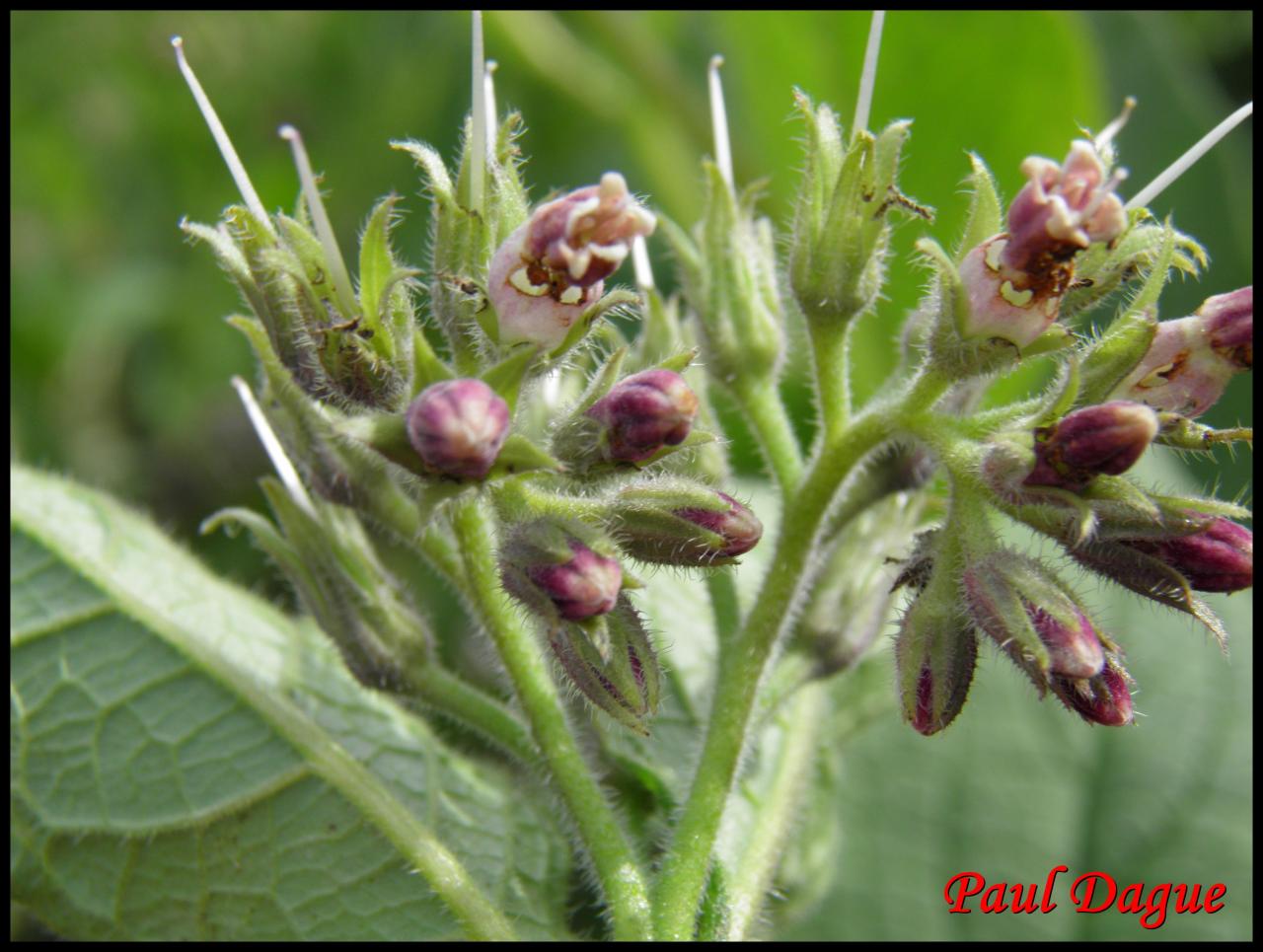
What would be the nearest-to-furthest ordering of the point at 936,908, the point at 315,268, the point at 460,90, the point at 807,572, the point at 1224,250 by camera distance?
the point at 315,268
the point at 807,572
the point at 936,908
the point at 1224,250
the point at 460,90

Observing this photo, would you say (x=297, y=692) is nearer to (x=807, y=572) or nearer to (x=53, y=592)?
(x=53, y=592)

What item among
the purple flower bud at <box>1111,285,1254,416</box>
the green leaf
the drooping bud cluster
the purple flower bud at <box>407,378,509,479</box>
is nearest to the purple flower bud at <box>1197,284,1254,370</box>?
the purple flower bud at <box>1111,285,1254,416</box>

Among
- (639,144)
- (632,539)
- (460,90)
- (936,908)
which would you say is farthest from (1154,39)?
(632,539)


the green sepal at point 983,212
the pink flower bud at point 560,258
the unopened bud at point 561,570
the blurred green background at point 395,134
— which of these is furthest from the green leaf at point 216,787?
the green sepal at point 983,212

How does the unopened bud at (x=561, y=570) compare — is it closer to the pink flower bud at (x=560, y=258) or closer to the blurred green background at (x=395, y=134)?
the pink flower bud at (x=560, y=258)

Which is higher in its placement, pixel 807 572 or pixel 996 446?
pixel 996 446
